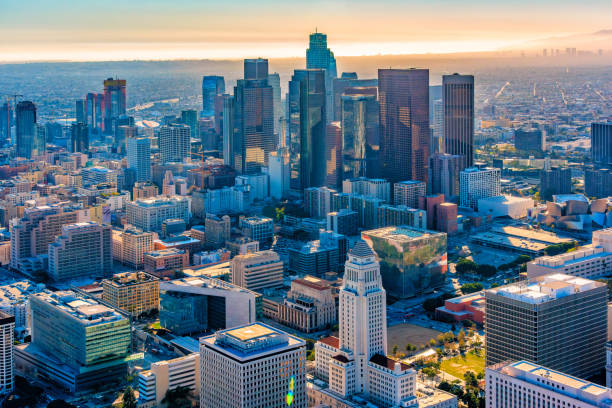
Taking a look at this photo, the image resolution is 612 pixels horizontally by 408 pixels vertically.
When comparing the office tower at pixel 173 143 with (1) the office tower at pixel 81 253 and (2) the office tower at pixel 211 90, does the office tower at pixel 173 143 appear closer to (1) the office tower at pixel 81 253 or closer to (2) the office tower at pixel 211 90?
(2) the office tower at pixel 211 90

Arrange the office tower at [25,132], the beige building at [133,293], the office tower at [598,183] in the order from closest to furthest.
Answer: the beige building at [133,293], the office tower at [598,183], the office tower at [25,132]

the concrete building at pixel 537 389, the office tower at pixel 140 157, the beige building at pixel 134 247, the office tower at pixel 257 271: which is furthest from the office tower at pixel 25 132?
the concrete building at pixel 537 389

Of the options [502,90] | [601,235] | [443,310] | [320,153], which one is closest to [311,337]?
[443,310]

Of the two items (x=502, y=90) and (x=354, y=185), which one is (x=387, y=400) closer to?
(x=354, y=185)

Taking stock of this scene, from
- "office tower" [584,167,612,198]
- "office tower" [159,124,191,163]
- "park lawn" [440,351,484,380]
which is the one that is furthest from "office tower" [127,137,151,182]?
"park lawn" [440,351,484,380]

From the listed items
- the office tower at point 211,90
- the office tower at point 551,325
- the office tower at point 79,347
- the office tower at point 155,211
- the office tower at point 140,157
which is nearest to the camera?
the office tower at point 551,325

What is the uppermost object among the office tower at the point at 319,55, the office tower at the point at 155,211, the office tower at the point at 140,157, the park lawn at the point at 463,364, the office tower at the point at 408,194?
the office tower at the point at 319,55

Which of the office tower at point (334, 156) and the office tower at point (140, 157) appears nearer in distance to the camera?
the office tower at point (334, 156)
